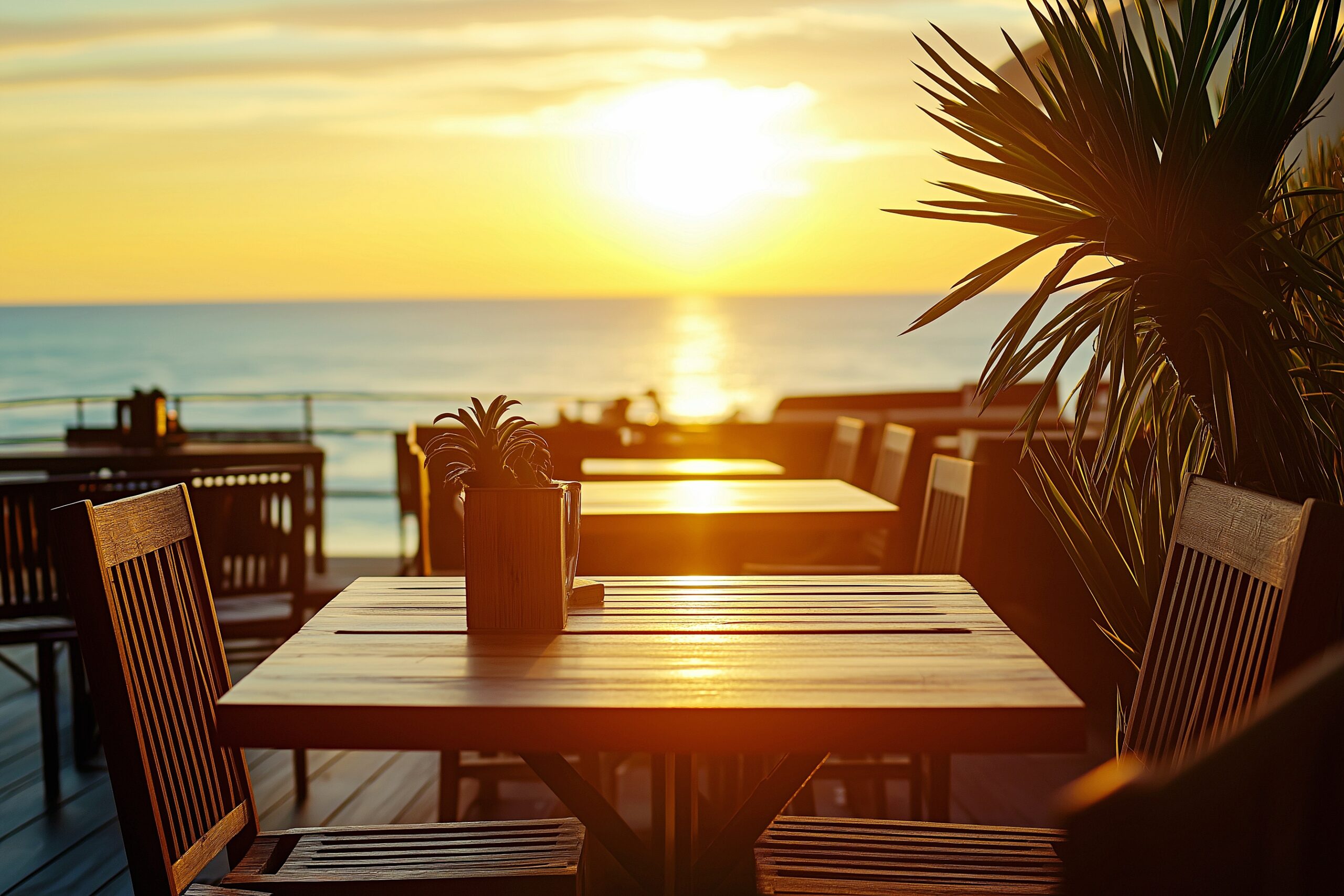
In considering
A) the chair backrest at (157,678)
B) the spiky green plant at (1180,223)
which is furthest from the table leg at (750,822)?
the spiky green plant at (1180,223)

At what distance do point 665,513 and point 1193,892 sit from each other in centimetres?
212

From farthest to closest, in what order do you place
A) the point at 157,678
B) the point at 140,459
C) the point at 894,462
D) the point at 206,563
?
the point at 140,459
the point at 894,462
the point at 206,563
the point at 157,678

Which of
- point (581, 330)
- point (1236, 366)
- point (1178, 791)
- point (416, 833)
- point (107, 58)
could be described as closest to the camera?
point (1178, 791)

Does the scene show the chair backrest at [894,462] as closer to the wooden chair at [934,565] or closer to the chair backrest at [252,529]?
the wooden chair at [934,565]

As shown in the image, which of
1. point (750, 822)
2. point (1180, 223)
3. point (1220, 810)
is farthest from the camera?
point (1180, 223)

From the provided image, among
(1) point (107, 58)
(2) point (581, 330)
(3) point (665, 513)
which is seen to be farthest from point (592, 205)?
(2) point (581, 330)

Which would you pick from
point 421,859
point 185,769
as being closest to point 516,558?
point 421,859

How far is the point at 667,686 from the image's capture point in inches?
45.3

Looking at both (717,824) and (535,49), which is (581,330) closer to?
(535,49)

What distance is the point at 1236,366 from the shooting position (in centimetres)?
183

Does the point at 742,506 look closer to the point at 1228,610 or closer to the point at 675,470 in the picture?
the point at 675,470

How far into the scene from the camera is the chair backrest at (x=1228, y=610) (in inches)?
44.9

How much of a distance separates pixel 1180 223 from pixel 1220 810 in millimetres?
1570

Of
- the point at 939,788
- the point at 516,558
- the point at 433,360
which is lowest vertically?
the point at 939,788
